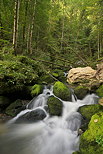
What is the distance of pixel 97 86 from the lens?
7.32m

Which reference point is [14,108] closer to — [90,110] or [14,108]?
[14,108]

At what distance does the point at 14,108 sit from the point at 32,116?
3.50 feet

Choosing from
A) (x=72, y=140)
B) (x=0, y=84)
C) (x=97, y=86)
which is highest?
(x=0, y=84)

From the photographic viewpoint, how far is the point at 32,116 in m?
5.15

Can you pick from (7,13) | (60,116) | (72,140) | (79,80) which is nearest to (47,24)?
(7,13)

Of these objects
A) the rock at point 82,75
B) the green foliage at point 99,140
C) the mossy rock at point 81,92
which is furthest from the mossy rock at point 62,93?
the green foliage at point 99,140

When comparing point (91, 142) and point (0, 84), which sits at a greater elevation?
point (0, 84)

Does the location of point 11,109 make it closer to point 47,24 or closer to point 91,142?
point 91,142

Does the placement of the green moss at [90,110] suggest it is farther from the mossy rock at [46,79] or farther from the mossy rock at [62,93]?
the mossy rock at [46,79]

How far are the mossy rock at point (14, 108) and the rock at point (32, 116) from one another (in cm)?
44

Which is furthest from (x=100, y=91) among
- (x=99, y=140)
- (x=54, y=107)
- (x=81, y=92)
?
(x=99, y=140)

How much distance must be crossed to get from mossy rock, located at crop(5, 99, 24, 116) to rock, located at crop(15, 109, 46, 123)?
440mm

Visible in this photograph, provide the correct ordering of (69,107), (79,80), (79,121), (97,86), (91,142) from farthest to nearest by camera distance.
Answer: (79,80) → (97,86) → (69,107) → (79,121) → (91,142)

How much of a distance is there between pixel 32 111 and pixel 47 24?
1299cm
